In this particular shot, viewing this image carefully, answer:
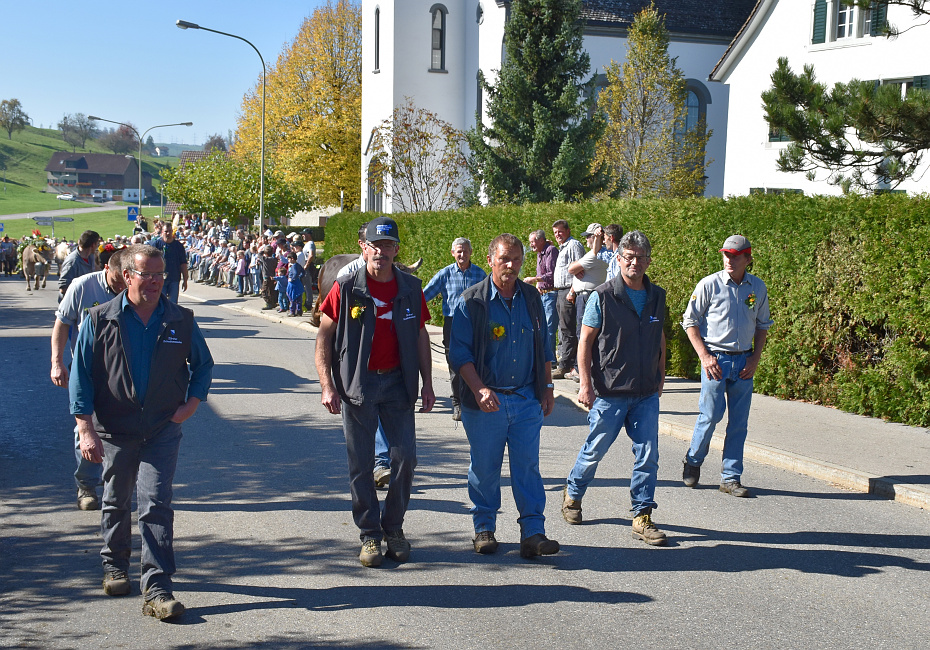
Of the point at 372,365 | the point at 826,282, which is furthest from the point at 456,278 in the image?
the point at 826,282

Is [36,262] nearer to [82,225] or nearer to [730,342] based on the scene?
[730,342]

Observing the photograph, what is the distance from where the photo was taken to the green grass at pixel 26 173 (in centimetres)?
13425

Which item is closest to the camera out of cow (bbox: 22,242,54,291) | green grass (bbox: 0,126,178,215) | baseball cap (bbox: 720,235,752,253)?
baseball cap (bbox: 720,235,752,253)

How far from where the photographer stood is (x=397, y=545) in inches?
230

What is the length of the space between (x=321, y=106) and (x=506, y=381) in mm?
45738

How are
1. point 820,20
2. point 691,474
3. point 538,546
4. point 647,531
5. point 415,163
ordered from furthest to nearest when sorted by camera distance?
1. point 415,163
2. point 820,20
3. point 691,474
4. point 647,531
5. point 538,546

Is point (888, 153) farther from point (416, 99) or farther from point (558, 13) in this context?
point (416, 99)

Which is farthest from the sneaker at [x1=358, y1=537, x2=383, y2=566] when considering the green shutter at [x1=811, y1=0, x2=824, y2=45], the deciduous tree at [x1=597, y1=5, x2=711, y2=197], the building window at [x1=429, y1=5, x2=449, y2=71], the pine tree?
the building window at [x1=429, y1=5, x2=449, y2=71]

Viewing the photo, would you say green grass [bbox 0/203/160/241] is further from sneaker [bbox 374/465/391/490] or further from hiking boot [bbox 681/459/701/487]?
hiking boot [bbox 681/459/701/487]

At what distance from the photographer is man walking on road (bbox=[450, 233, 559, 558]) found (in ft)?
19.2

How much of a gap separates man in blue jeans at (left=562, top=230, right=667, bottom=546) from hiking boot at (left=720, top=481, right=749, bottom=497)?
1450mm

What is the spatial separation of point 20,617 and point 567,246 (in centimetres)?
903

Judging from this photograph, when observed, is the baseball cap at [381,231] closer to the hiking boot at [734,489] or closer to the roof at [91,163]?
the hiking boot at [734,489]

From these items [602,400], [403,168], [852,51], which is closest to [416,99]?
[403,168]
